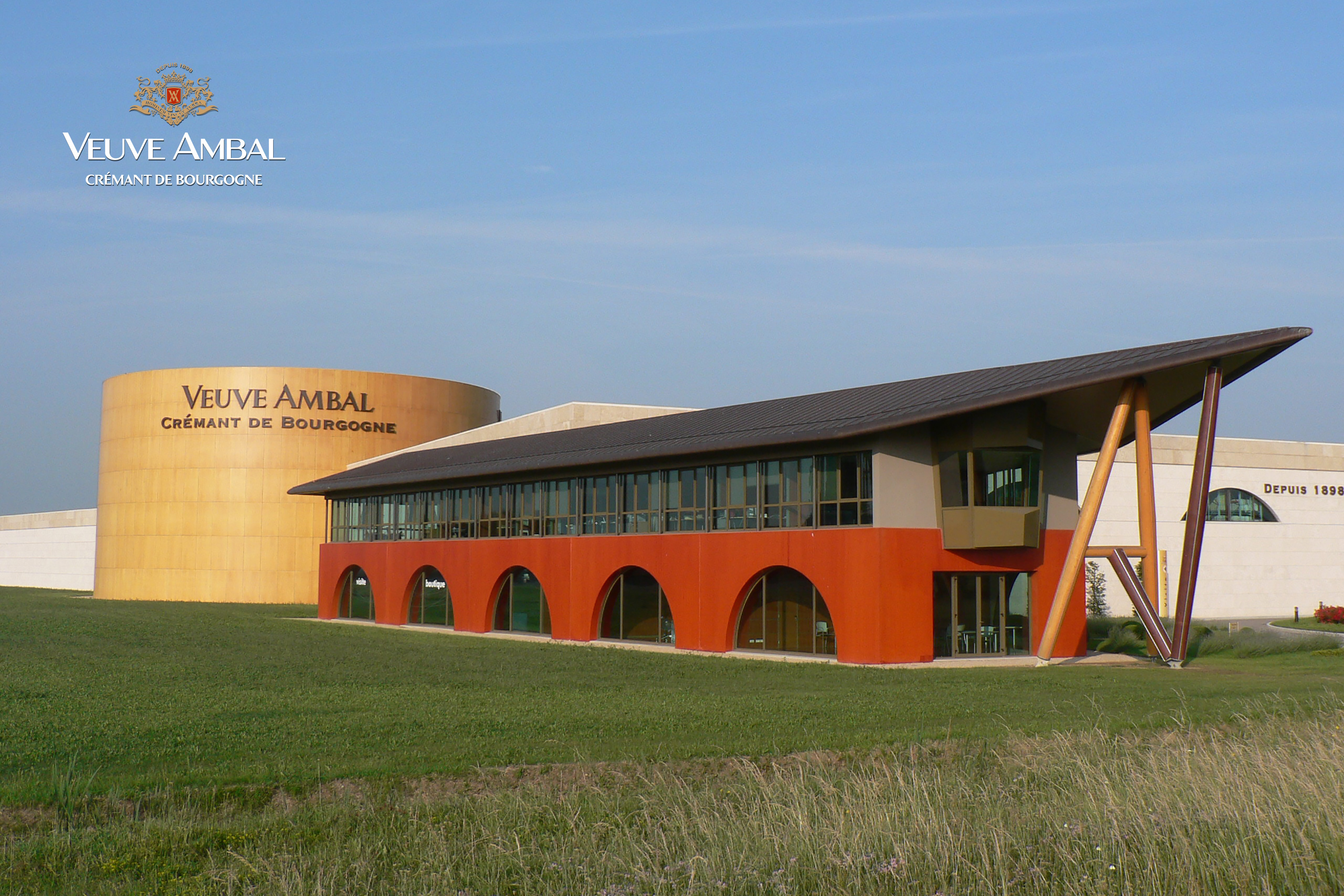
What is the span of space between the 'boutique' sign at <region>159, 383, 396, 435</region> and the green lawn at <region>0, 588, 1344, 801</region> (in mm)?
33963

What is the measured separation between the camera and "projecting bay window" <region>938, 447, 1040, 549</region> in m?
25.2

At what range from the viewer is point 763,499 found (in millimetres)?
27609

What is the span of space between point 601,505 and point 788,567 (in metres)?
6.89

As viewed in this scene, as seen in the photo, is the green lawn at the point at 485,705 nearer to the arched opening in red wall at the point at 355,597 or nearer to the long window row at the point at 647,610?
the long window row at the point at 647,610

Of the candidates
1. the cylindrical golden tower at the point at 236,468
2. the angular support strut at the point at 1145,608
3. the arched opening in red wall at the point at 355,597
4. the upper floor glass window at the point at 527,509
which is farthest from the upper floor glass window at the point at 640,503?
the cylindrical golden tower at the point at 236,468

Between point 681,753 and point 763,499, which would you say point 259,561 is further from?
point 681,753

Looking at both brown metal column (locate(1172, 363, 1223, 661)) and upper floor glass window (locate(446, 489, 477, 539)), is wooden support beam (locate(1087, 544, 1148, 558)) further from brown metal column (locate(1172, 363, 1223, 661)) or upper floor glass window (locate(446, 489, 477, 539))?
upper floor glass window (locate(446, 489, 477, 539))

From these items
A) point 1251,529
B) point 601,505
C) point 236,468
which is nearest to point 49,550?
point 236,468

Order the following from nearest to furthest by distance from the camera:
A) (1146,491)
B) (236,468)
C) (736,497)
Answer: (1146,491) → (736,497) → (236,468)

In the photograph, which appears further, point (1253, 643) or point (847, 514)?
point (1253, 643)

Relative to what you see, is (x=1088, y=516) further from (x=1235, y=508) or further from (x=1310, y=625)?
(x=1235, y=508)

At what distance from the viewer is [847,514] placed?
25.7m

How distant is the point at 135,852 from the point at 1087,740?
29.4 feet

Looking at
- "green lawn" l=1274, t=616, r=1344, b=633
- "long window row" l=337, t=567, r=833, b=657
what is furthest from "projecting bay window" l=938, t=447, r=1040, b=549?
"green lawn" l=1274, t=616, r=1344, b=633
